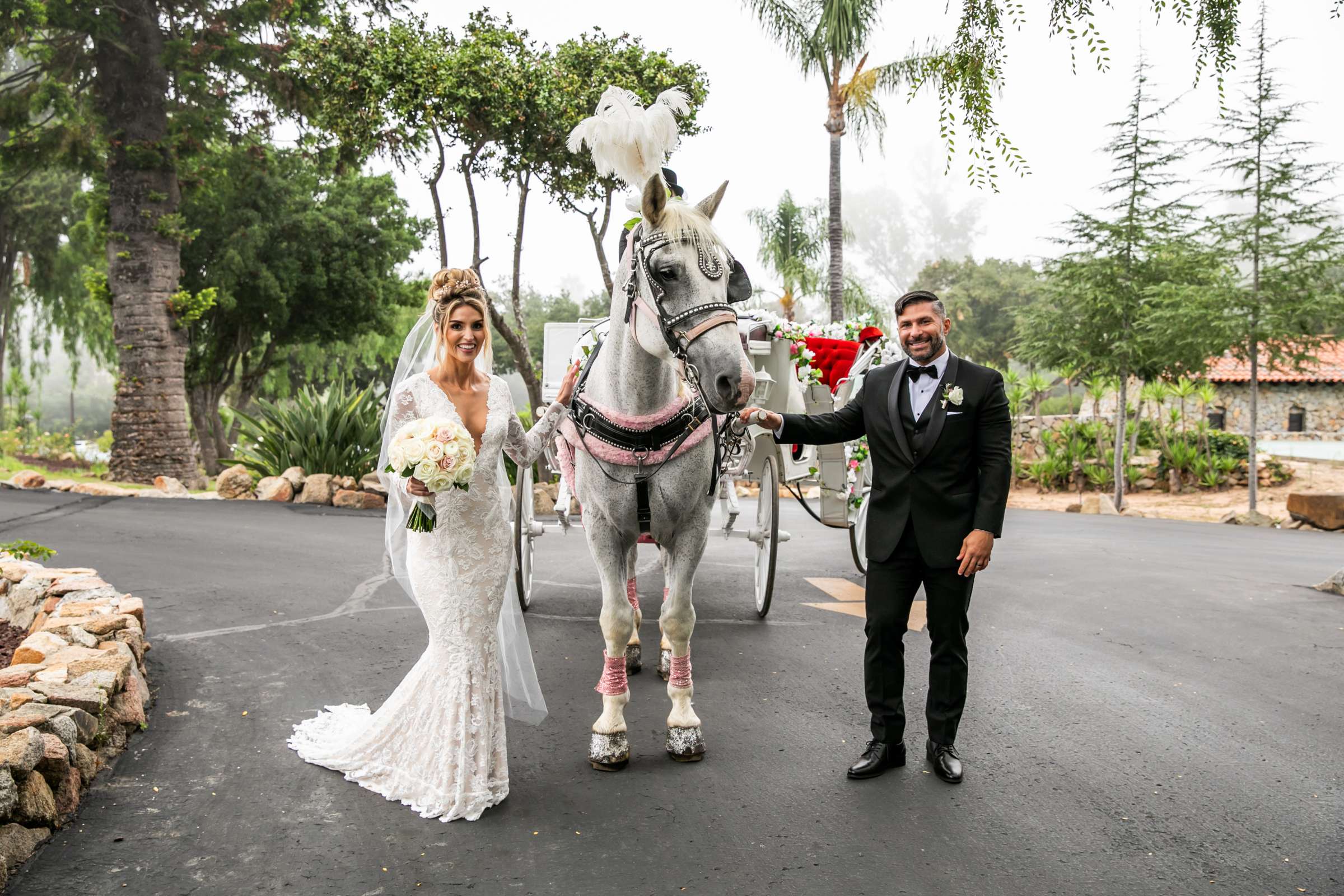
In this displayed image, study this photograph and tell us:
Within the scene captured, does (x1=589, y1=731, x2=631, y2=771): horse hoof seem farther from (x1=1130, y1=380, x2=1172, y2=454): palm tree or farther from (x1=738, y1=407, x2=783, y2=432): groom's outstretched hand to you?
(x1=1130, y1=380, x2=1172, y2=454): palm tree

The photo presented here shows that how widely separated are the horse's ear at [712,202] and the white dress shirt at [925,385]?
1.06 metres

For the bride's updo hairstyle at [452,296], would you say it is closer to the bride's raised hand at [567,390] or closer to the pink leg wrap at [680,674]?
the bride's raised hand at [567,390]

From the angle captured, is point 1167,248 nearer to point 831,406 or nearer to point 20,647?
point 831,406

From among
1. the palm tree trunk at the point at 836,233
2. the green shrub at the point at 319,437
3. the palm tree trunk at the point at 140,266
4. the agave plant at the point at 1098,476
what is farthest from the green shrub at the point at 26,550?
the agave plant at the point at 1098,476

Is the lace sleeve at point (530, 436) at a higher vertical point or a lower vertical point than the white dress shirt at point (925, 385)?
lower

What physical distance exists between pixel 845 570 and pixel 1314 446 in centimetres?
2408

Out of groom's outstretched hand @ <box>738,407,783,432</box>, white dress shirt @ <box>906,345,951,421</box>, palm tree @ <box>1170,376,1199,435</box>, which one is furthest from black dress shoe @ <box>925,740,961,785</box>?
palm tree @ <box>1170,376,1199,435</box>

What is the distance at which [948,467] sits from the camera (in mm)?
3432

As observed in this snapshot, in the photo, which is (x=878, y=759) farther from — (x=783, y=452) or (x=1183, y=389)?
(x=1183, y=389)

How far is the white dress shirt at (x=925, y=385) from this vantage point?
3.49 meters

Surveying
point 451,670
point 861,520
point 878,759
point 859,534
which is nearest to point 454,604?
point 451,670

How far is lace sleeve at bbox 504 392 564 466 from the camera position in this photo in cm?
360

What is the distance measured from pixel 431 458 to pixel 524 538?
3463 millimetres

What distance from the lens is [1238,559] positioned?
955cm
